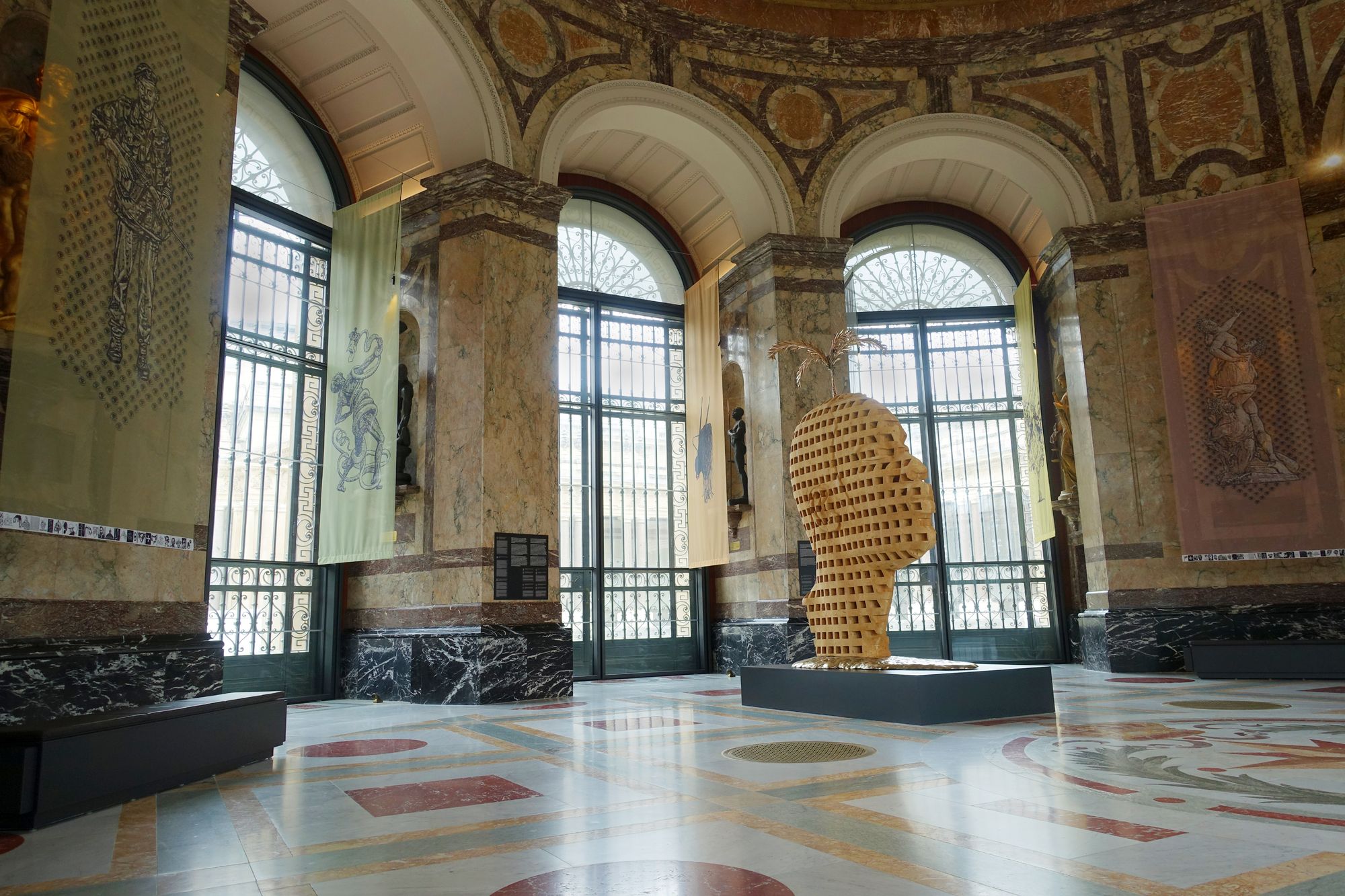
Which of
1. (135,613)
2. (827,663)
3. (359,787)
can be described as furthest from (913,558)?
(135,613)

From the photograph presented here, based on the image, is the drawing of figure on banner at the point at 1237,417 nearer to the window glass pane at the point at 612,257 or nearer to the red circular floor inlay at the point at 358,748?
the window glass pane at the point at 612,257

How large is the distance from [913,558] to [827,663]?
44.4 inches

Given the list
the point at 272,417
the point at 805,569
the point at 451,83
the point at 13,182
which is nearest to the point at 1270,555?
the point at 805,569

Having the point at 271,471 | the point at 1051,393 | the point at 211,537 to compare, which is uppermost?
the point at 1051,393

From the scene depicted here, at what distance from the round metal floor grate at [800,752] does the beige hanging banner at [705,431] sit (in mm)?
6942

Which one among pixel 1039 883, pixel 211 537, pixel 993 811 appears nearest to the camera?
pixel 1039 883

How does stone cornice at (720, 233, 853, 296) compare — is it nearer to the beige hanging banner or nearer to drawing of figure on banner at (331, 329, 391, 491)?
the beige hanging banner

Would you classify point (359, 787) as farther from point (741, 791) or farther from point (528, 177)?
point (528, 177)

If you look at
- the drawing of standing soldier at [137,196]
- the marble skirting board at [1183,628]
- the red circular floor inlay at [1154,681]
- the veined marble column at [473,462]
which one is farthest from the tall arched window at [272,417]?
the marble skirting board at [1183,628]

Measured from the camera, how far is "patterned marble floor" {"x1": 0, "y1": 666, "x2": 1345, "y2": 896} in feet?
8.70

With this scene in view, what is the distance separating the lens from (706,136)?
1241cm

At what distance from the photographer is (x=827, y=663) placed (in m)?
7.20

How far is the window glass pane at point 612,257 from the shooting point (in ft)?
44.8

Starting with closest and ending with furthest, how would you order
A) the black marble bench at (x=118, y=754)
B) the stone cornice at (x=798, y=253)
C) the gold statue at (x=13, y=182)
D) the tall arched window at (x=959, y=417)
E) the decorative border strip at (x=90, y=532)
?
the black marble bench at (x=118, y=754), the decorative border strip at (x=90, y=532), the gold statue at (x=13, y=182), the stone cornice at (x=798, y=253), the tall arched window at (x=959, y=417)
